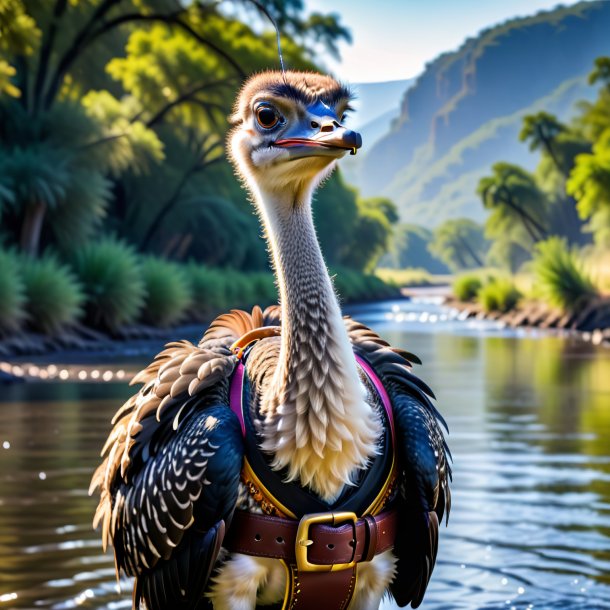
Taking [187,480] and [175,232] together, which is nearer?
[187,480]

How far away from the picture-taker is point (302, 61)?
1125 inches

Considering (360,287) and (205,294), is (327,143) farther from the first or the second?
(360,287)

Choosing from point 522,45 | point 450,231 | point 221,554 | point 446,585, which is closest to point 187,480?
point 221,554

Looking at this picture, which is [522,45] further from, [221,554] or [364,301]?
[221,554]

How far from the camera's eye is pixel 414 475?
10.8ft

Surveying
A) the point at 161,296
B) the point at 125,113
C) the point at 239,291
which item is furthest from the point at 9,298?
the point at 239,291

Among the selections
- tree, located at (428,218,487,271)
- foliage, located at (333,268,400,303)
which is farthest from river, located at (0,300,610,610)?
tree, located at (428,218,487,271)

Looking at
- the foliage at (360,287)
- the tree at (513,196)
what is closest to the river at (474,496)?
the foliage at (360,287)

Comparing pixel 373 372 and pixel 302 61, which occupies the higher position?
pixel 302 61

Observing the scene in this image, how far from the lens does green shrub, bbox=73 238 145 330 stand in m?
20.8

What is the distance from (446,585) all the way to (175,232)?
28744 mm

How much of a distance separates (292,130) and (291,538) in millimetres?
1153

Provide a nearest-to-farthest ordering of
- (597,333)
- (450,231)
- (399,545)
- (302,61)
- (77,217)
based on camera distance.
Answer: (399,545), (77,217), (597,333), (302,61), (450,231)

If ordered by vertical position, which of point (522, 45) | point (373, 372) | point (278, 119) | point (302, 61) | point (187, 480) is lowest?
point (187, 480)
